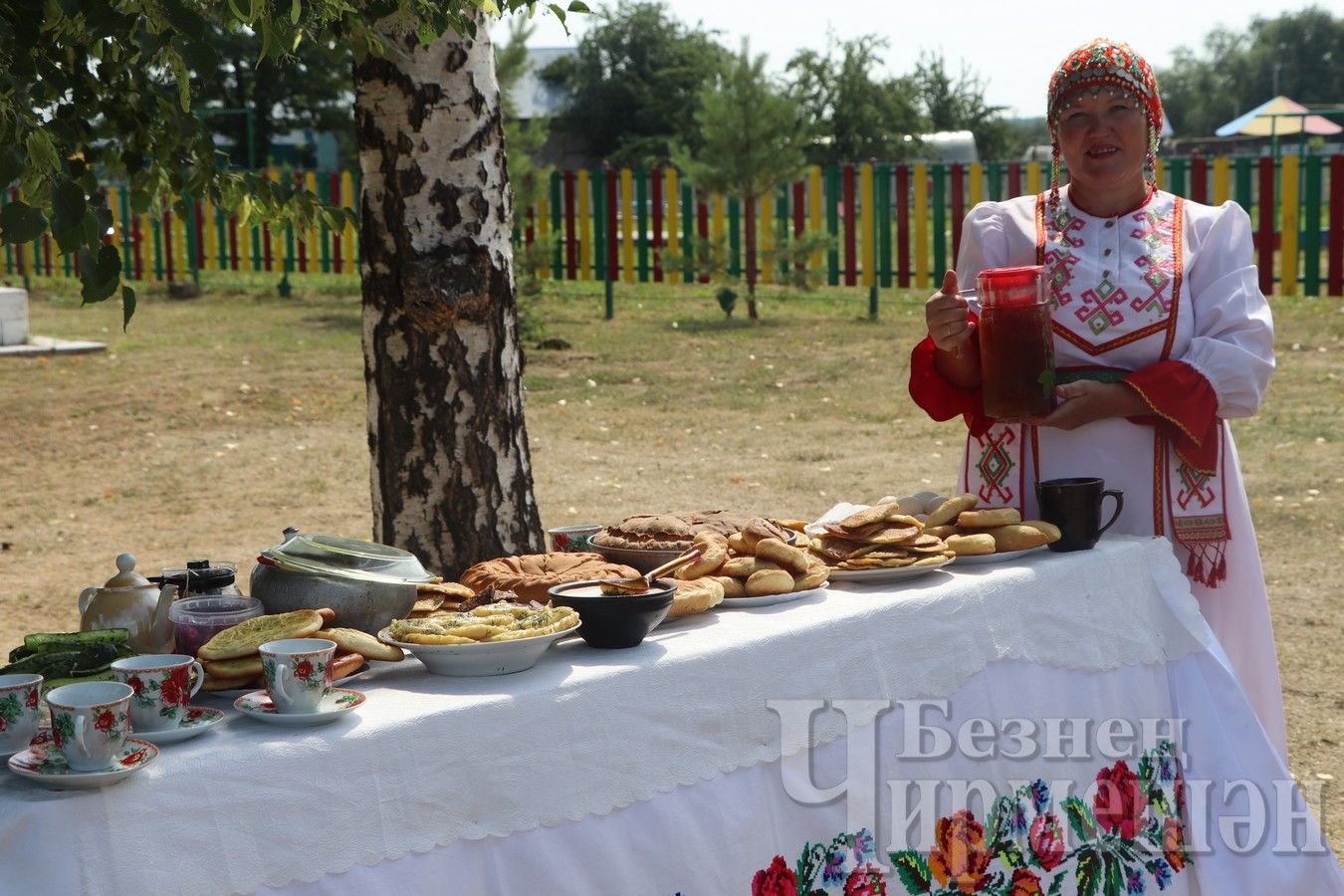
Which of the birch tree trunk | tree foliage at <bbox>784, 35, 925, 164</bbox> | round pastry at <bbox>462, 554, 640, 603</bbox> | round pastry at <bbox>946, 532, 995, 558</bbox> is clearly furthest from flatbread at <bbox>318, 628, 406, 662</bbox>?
tree foliage at <bbox>784, 35, 925, 164</bbox>

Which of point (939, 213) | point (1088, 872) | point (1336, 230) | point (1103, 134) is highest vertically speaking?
point (939, 213)

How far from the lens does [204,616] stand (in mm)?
2154

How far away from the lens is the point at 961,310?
9.45 ft

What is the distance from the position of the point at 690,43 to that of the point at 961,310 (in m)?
45.4

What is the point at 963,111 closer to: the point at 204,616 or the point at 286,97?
the point at 286,97

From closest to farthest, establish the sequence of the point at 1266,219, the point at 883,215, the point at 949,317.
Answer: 1. the point at 949,317
2. the point at 1266,219
3. the point at 883,215

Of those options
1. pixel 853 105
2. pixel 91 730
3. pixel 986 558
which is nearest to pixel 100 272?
pixel 91 730

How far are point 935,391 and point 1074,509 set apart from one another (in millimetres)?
430

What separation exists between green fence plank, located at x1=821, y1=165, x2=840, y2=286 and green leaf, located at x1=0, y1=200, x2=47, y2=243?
13900 mm

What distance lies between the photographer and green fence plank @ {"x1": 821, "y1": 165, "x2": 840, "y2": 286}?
15781 millimetres

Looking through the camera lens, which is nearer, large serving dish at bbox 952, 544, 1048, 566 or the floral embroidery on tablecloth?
the floral embroidery on tablecloth

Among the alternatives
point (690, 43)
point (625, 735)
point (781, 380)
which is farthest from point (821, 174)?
point (690, 43)

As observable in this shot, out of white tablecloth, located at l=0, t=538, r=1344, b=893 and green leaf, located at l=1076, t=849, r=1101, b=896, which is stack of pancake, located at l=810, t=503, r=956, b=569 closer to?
white tablecloth, located at l=0, t=538, r=1344, b=893

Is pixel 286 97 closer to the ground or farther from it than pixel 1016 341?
farther from it
